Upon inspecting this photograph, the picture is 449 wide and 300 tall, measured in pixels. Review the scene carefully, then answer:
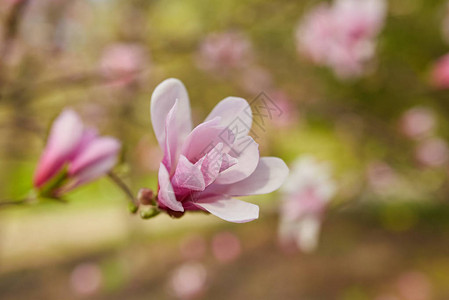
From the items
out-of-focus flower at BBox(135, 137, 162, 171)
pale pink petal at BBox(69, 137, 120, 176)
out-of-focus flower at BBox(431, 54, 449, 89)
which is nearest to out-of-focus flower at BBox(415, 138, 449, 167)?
out-of-focus flower at BBox(431, 54, 449, 89)

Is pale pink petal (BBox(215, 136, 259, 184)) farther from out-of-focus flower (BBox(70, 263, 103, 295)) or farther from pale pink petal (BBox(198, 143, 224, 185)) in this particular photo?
out-of-focus flower (BBox(70, 263, 103, 295))

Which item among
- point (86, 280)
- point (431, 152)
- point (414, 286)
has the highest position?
point (431, 152)

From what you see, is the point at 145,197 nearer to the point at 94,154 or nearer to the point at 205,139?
the point at 205,139

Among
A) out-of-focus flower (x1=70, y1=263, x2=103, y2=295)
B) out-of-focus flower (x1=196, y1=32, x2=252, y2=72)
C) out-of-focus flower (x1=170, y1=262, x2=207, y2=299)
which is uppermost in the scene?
out-of-focus flower (x1=196, y1=32, x2=252, y2=72)

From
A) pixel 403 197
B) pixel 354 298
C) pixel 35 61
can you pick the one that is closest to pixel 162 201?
pixel 35 61

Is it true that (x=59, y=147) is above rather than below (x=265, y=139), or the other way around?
above

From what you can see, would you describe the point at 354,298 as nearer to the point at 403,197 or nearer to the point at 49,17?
the point at 403,197

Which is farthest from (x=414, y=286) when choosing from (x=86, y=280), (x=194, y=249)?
(x=86, y=280)
